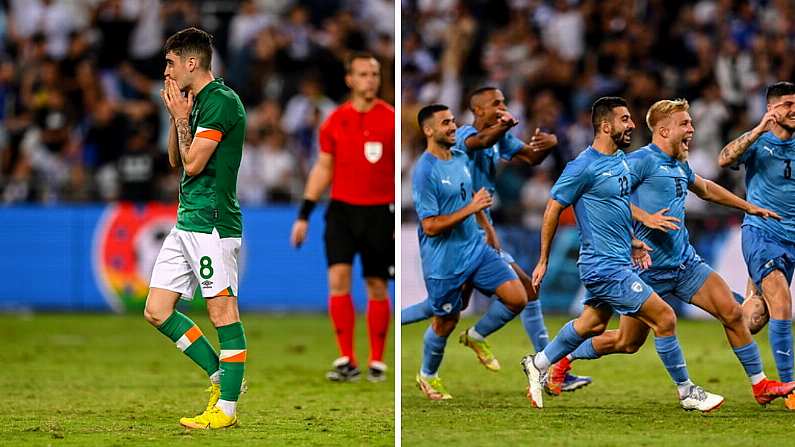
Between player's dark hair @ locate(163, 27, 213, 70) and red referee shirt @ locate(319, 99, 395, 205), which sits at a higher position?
player's dark hair @ locate(163, 27, 213, 70)

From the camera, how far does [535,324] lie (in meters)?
10.1

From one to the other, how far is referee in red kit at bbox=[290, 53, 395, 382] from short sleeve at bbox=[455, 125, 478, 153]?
1.19 meters

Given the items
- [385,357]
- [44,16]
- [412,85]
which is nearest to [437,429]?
[385,357]

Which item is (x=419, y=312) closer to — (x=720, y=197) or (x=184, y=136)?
(x=720, y=197)

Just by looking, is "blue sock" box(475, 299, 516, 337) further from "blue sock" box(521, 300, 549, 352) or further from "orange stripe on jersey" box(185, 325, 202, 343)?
"orange stripe on jersey" box(185, 325, 202, 343)

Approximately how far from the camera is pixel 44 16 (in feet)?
68.5

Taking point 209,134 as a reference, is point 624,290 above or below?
below

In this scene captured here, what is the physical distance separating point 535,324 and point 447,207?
1.33 metres

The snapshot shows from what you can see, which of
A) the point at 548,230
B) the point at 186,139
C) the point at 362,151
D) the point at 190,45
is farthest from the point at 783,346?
the point at 190,45

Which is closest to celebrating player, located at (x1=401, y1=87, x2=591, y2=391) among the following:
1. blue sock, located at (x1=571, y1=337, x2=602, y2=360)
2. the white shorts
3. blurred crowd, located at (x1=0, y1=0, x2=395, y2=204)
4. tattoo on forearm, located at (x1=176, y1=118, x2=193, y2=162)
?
blue sock, located at (x1=571, y1=337, x2=602, y2=360)

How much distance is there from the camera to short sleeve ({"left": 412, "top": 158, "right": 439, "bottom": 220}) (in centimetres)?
924

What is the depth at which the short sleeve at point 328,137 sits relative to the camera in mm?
11094

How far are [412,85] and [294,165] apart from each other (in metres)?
2.12

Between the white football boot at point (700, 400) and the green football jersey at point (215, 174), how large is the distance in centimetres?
313
